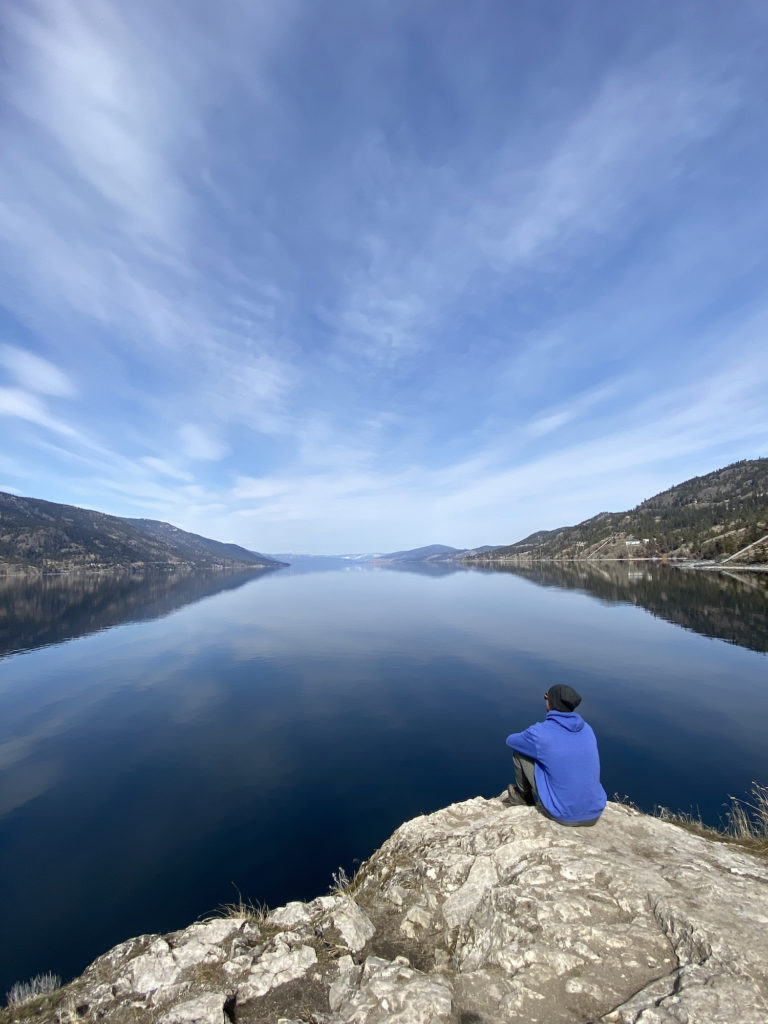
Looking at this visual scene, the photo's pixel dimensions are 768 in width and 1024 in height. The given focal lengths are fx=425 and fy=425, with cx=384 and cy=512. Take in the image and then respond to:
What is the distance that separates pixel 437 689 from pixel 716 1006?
36.0 meters

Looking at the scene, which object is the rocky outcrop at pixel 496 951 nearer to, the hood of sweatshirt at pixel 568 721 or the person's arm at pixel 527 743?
the person's arm at pixel 527 743

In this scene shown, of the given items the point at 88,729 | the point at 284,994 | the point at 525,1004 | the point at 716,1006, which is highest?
the point at 716,1006

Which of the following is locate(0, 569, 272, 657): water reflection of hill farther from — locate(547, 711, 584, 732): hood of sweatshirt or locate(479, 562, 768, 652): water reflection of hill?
locate(479, 562, 768, 652): water reflection of hill

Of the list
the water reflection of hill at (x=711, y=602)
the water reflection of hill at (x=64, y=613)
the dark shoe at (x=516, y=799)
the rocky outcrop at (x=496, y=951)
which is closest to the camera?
the rocky outcrop at (x=496, y=951)

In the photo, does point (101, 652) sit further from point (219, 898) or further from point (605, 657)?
point (605, 657)

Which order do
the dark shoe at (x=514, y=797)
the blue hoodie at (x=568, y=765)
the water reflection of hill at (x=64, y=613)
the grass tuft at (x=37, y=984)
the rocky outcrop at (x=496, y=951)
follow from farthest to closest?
the water reflection of hill at (x=64, y=613) < the dark shoe at (x=514, y=797) < the grass tuft at (x=37, y=984) < the blue hoodie at (x=568, y=765) < the rocky outcrop at (x=496, y=951)

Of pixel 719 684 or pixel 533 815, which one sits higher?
pixel 533 815

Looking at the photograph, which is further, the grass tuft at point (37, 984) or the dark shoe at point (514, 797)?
the dark shoe at point (514, 797)

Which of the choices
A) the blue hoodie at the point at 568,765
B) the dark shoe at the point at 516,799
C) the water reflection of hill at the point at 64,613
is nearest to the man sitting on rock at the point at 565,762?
the blue hoodie at the point at 568,765

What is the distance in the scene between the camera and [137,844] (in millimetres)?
19500

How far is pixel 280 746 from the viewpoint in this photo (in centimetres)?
2867

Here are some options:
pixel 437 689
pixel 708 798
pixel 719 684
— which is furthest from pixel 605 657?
pixel 708 798

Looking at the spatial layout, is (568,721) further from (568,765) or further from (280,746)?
(280,746)

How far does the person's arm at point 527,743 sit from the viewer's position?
1023cm
